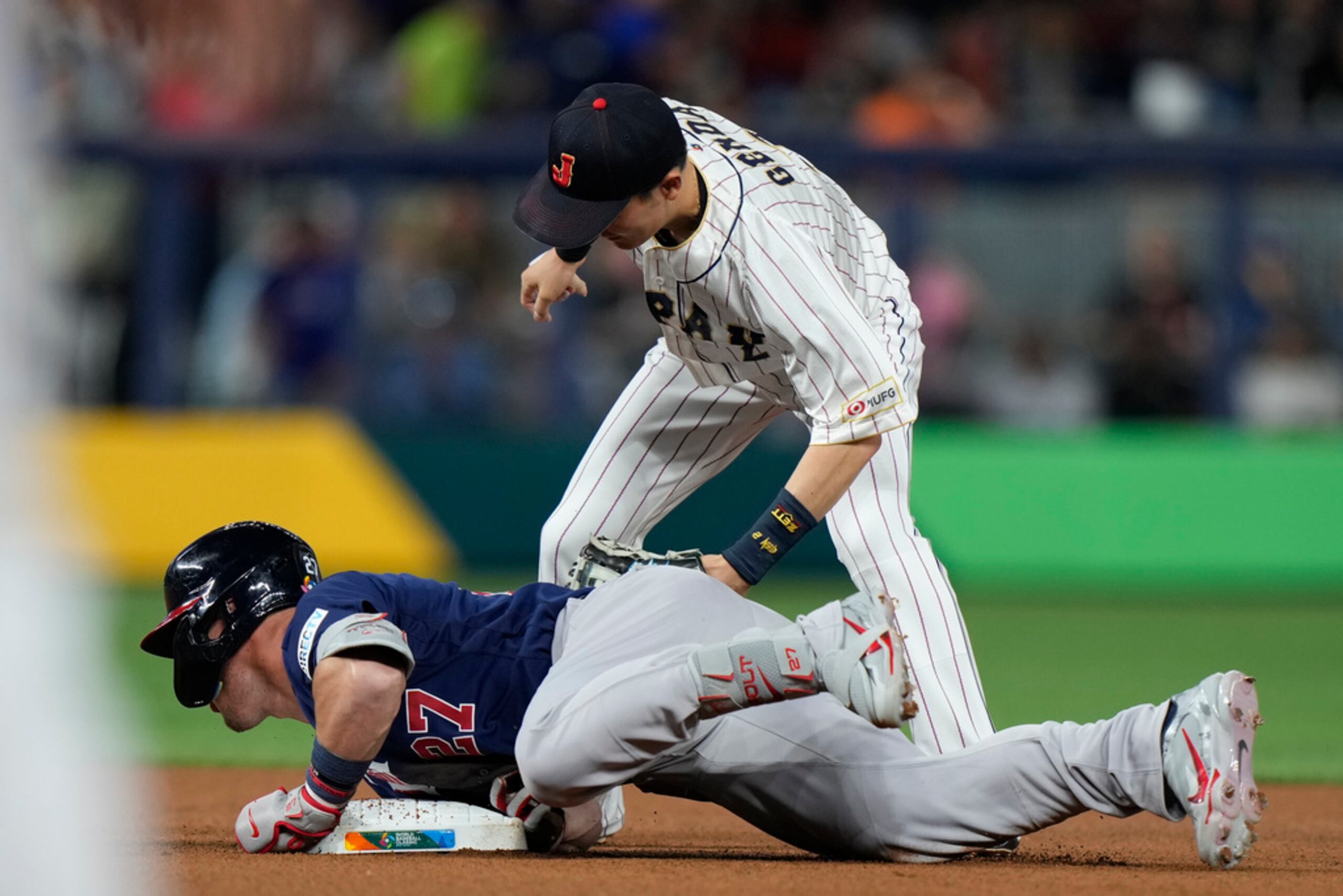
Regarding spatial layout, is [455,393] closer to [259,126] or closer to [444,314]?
[444,314]

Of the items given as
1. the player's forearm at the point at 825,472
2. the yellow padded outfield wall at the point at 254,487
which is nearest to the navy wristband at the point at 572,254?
the player's forearm at the point at 825,472

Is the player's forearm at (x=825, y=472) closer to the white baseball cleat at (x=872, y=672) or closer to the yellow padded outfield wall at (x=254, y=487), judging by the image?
the white baseball cleat at (x=872, y=672)

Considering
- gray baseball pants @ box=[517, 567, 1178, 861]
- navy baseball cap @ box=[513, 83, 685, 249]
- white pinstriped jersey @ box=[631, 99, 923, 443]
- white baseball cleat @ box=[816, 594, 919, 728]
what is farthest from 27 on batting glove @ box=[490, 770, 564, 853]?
navy baseball cap @ box=[513, 83, 685, 249]

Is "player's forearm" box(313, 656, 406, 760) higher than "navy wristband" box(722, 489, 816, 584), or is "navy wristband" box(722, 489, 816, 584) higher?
"navy wristband" box(722, 489, 816, 584)

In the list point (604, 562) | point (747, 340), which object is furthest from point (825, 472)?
point (604, 562)

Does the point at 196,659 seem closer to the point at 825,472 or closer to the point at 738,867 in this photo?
the point at 738,867

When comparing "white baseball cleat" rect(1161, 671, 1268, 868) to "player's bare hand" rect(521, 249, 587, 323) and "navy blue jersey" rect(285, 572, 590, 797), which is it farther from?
"player's bare hand" rect(521, 249, 587, 323)
